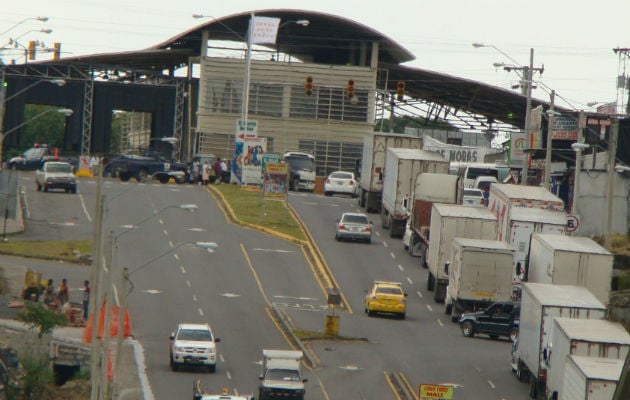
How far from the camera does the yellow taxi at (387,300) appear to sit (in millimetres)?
51719

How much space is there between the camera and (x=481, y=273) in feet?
161

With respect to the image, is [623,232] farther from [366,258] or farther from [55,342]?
[55,342]

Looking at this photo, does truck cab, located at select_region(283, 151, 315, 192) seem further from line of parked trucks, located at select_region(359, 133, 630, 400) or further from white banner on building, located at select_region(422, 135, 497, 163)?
white banner on building, located at select_region(422, 135, 497, 163)

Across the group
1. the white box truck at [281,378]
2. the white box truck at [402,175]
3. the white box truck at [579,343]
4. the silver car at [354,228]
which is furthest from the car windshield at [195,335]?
the silver car at [354,228]

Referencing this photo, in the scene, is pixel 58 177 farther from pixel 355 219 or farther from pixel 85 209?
pixel 355 219

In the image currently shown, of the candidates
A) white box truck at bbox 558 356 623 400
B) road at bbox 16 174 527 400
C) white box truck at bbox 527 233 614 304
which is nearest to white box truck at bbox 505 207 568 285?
road at bbox 16 174 527 400

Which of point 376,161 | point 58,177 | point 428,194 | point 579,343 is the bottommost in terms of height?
point 579,343

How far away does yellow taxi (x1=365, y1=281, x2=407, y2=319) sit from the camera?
51.7 m

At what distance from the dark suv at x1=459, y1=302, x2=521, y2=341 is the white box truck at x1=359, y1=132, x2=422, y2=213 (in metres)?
23.4

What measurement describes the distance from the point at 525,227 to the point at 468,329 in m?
4.85

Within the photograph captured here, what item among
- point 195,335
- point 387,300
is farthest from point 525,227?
point 195,335

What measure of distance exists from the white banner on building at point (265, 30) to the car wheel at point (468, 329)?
45.4 metres

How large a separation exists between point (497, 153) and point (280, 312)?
51.7 m

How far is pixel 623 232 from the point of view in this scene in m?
65.4
